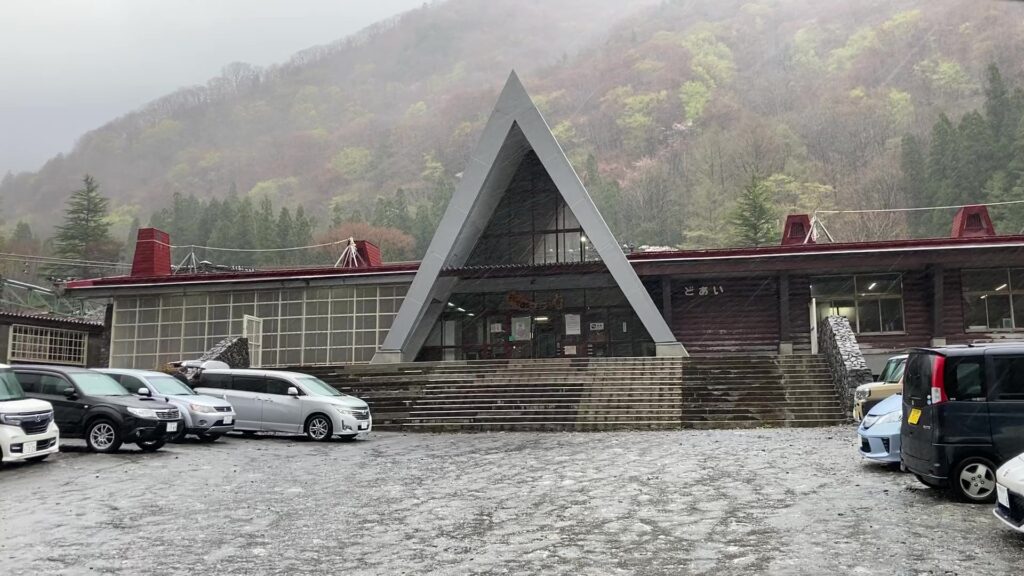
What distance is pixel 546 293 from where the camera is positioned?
27781 millimetres

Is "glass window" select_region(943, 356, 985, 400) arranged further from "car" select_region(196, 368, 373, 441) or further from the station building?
the station building

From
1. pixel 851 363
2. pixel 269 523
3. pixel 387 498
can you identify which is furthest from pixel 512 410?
pixel 269 523

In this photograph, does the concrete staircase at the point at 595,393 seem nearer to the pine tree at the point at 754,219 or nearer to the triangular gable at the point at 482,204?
the triangular gable at the point at 482,204

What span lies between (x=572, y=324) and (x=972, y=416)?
65.8 feet

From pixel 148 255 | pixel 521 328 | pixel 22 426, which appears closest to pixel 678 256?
pixel 521 328

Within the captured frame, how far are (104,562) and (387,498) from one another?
3.24 m

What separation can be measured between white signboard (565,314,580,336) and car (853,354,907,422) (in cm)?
1306

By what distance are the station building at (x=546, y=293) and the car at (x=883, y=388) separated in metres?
8.35

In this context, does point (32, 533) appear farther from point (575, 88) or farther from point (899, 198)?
point (575, 88)

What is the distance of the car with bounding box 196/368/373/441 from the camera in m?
15.8

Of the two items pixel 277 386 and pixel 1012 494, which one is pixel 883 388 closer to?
pixel 1012 494

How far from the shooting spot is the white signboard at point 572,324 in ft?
89.8

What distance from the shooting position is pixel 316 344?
27.9 metres

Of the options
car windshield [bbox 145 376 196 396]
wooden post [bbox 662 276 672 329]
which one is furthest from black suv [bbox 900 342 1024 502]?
wooden post [bbox 662 276 672 329]
